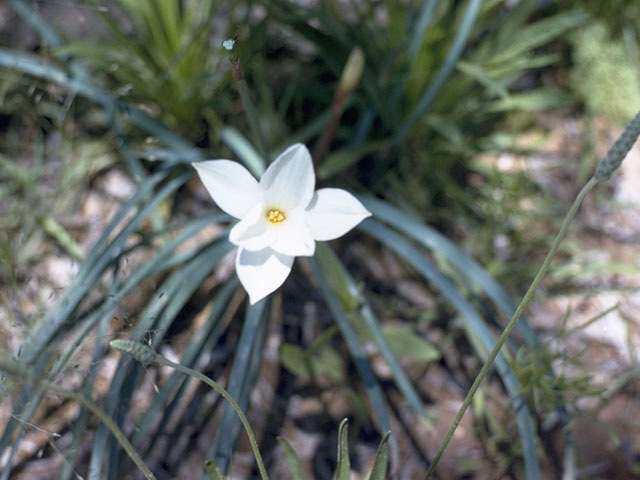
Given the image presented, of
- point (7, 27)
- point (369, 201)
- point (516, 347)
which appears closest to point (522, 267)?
point (516, 347)

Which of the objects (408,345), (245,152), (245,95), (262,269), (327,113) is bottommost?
(262,269)

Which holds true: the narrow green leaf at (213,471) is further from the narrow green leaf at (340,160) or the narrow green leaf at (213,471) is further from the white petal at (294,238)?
the narrow green leaf at (340,160)

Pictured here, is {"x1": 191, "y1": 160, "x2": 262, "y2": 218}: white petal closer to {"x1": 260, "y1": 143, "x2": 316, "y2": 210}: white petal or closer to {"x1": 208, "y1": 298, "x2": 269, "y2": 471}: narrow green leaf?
{"x1": 260, "y1": 143, "x2": 316, "y2": 210}: white petal

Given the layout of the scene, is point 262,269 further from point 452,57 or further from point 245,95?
point 452,57

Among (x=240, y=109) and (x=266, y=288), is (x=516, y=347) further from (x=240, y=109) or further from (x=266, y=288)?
(x=240, y=109)


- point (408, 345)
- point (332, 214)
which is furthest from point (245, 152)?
point (408, 345)
